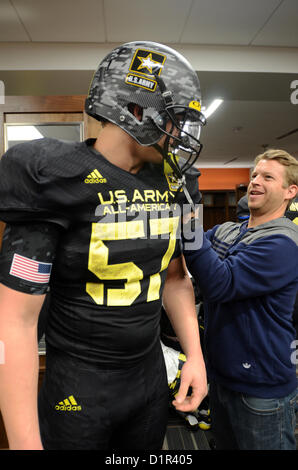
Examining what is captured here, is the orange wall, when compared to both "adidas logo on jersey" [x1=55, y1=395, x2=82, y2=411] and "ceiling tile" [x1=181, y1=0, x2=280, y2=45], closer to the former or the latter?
"ceiling tile" [x1=181, y1=0, x2=280, y2=45]

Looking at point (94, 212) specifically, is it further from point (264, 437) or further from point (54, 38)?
point (54, 38)

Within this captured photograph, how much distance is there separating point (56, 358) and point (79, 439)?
0.19m

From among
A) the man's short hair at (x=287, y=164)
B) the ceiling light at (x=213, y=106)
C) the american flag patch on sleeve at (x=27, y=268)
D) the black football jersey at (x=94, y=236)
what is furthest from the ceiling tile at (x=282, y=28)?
the american flag patch on sleeve at (x=27, y=268)

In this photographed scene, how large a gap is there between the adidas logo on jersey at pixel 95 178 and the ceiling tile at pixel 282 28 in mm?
3022

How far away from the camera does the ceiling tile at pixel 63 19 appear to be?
257 centimetres

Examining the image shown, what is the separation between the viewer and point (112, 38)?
10.1 ft

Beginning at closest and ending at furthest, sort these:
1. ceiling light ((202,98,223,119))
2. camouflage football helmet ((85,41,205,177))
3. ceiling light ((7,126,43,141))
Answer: camouflage football helmet ((85,41,205,177))
ceiling light ((7,126,43,141))
ceiling light ((202,98,223,119))

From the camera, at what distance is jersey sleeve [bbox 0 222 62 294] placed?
2.04ft

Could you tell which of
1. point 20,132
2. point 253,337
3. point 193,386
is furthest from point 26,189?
point 20,132

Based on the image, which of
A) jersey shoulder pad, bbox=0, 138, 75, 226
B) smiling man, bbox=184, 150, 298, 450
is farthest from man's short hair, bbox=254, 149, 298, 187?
jersey shoulder pad, bbox=0, 138, 75, 226

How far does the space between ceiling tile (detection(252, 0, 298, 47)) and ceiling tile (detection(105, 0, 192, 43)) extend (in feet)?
2.83

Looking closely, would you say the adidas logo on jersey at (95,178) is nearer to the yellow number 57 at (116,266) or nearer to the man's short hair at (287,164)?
the yellow number 57 at (116,266)

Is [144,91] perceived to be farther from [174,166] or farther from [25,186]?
[25,186]
